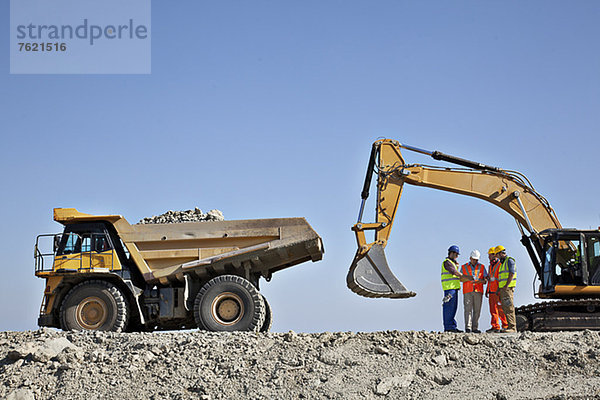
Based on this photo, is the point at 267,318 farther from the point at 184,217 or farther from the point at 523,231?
the point at 523,231

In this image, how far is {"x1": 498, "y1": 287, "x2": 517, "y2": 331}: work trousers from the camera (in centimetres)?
1457

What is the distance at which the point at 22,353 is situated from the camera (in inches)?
503

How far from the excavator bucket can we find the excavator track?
3113 mm

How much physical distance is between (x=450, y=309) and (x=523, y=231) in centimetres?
275

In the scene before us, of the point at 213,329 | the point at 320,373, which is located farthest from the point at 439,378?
the point at 213,329

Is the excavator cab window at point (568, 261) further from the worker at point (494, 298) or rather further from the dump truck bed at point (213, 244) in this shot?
the dump truck bed at point (213, 244)

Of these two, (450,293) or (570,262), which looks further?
(570,262)

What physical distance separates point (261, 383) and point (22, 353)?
14.3 ft

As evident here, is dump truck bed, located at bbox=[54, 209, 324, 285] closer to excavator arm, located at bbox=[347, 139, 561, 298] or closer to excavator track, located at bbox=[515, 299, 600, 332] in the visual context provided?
excavator arm, located at bbox=[347, 139, 561, 298]

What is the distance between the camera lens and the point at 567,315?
15.4m

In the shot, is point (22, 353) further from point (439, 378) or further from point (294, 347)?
point (439, 378)

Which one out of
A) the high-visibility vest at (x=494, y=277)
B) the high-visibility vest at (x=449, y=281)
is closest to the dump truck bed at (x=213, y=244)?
the high-visibility vest at (x=449, y=281)

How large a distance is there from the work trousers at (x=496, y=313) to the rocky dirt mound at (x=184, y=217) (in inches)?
244

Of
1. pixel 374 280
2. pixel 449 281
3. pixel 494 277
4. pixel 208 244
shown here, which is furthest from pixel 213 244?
pixel 494 277
